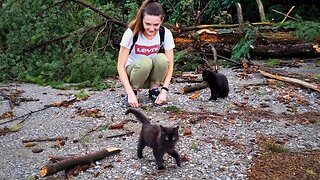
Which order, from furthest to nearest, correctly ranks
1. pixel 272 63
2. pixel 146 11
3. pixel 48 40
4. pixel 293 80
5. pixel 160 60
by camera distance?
Answer: pixel 272 63, pixel 48 40, pixel 293 80, pixel 160 60, pixel 146 11

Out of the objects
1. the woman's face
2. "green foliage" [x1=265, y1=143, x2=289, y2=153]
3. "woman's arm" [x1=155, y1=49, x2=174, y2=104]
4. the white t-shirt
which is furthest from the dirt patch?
the white t-shirt

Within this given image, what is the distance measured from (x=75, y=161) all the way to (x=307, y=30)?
20.1ft

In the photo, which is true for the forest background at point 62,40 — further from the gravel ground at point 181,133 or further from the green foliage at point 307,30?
the gravel ground at point 181,133

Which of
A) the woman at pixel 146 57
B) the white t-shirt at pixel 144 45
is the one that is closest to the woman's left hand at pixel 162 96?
the woman at pixel 146 57

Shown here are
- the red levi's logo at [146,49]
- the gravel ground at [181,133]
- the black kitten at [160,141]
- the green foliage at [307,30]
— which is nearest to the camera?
the black kitten at [160,141]

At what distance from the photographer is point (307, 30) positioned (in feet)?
27.7

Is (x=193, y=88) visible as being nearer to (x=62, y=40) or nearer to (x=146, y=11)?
(x=146, y=11)

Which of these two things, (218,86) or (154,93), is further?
(218,86)

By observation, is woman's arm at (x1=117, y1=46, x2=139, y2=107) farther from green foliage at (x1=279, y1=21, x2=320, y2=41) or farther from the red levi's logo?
green foliage at (x1=279, y1=21, x2=320, y2=41)

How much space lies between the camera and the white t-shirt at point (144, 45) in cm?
516

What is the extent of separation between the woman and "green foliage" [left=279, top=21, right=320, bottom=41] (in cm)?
399

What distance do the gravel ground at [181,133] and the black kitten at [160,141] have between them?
0.11 m

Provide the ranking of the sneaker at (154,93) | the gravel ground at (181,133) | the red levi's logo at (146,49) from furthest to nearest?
the sneaker at (154,93) < the red levi's logo at (146,49) < the gravel ground at (181,133)

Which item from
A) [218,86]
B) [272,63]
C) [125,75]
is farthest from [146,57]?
[272,63]
